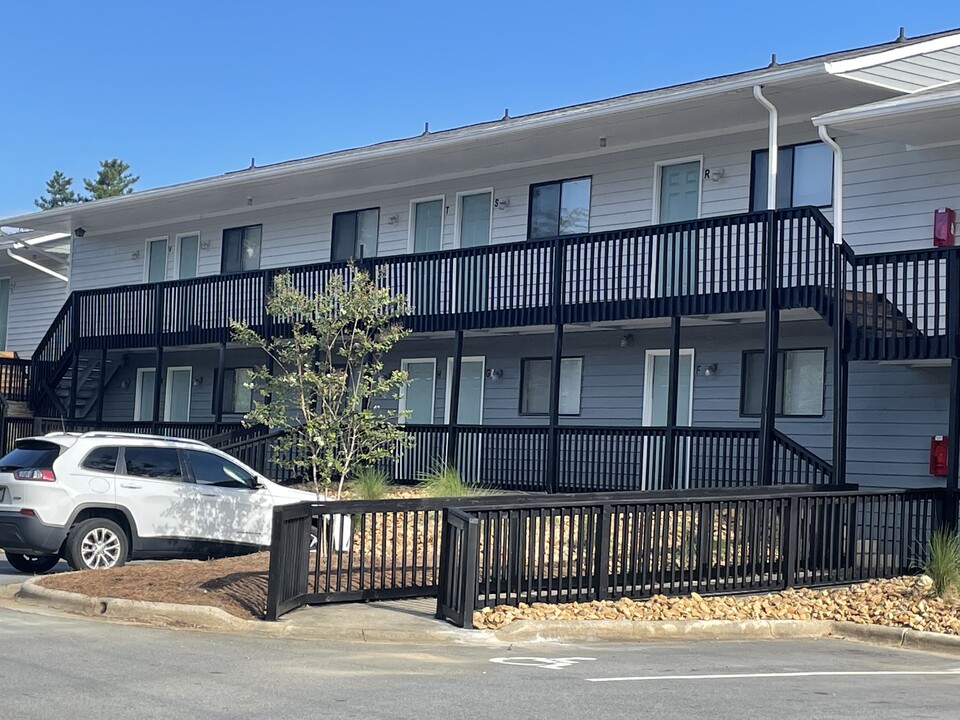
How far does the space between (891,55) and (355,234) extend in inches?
473

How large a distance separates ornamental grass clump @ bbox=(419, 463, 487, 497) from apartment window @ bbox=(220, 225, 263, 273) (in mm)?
8839

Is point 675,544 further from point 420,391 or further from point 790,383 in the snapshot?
point 420,391

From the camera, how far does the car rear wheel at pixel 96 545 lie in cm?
1526

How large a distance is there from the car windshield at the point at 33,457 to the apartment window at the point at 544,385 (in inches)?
392

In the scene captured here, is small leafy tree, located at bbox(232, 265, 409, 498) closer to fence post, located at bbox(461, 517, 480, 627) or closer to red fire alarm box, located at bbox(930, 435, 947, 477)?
fence post, located at bbox(461, 517, 480, 627)

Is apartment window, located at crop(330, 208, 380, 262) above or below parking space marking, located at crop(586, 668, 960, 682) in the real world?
above

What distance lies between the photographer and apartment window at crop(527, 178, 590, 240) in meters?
23.4

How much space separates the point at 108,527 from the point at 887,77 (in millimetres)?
11949

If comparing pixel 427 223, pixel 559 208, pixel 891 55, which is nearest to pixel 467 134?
pixel 559 208

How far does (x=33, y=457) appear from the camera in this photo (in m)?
15.6

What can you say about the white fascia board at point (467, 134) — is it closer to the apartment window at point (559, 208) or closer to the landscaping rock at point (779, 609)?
the apartment window at point (559, 208)

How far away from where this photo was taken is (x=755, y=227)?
18797mm

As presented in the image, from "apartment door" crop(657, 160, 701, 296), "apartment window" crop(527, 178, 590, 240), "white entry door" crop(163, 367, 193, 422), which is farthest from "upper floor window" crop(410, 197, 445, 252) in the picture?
"white entry door" crop(163, 367, 193, 422)

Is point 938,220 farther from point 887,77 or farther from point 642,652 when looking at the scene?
point 642,652
